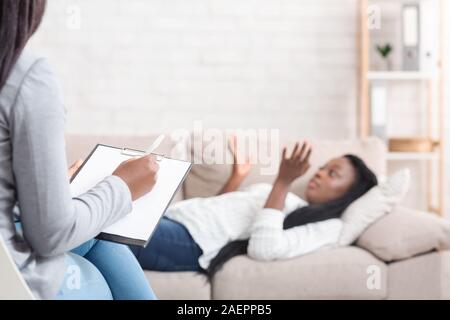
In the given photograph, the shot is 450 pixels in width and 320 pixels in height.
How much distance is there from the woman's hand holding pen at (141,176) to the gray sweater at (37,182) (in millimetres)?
54

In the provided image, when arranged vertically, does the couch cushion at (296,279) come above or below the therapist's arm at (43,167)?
below

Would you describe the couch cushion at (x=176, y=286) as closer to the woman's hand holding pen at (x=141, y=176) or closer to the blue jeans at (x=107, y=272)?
the blue jeans at (x=107, y=272)

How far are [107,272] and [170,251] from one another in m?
0.75

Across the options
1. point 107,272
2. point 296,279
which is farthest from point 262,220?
point 107,272

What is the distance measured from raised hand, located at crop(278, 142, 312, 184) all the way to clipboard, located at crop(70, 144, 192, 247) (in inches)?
33.7

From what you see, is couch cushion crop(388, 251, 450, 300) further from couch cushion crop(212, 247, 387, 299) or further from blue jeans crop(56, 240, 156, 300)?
blue jeans crop(56, 240, 156, 300)

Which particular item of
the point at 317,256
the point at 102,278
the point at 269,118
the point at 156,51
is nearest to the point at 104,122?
the point at 156,51

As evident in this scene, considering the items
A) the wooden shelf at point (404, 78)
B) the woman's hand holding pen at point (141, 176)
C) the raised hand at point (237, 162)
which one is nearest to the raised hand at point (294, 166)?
the raised hand at point (237, 162)

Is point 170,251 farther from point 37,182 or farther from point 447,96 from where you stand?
point 447,96

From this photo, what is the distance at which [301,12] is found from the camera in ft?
7.48

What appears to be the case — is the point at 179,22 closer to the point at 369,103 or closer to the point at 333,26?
the point at 333,26

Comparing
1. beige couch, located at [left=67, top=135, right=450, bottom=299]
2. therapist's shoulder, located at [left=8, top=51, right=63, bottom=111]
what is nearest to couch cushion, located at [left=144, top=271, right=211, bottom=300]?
beige couch, located at [left=67, top=135, right=450, bottom=299]

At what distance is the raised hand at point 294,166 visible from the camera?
1.50 meters
